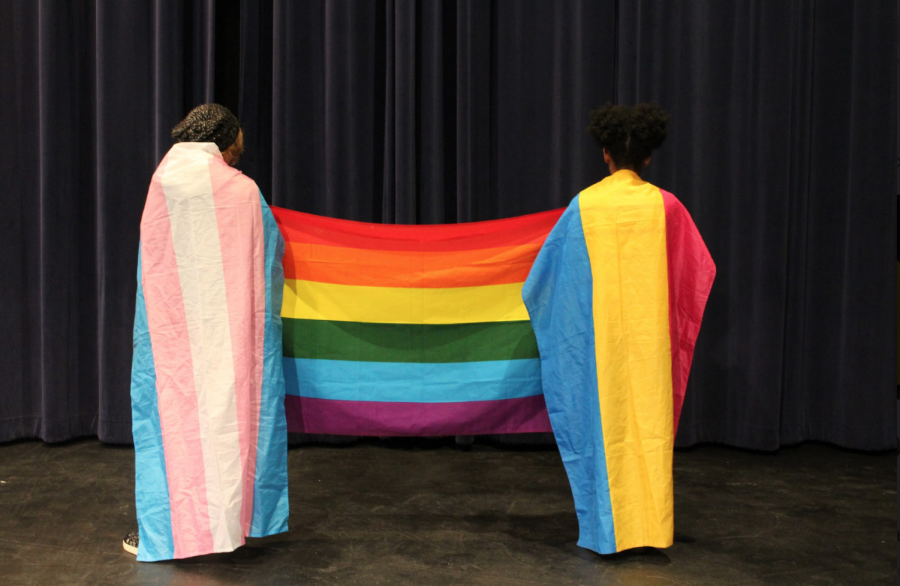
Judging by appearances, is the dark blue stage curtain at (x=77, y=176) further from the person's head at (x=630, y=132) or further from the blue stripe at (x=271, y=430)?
the person's head at (x=630, y=132)

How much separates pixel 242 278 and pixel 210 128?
435 mm

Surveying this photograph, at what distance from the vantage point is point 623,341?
2.29 m

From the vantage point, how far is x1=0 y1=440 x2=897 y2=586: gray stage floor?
222cm

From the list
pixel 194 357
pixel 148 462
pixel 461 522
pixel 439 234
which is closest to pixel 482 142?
pixel 439 234

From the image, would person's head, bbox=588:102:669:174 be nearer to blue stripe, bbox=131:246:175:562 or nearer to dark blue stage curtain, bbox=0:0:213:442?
blue stripe, bbox=131:246:175:562

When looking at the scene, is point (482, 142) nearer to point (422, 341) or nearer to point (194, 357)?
point (422, 341)

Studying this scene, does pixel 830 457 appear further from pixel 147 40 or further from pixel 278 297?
pixel 147 40

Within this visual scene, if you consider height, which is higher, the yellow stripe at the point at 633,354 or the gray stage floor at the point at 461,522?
the yellow stripe at the point at 633,354

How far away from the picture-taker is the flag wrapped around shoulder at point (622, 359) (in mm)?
2273

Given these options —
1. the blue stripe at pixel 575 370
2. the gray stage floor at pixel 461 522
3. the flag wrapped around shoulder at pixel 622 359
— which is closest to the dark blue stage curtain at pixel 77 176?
the gray stage floor at pixel 461 522

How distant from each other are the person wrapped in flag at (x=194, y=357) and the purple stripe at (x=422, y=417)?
1.12 feet

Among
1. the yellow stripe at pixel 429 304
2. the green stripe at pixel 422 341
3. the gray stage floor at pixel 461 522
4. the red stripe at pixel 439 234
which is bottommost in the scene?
the gray stage floor at pixel 461 522

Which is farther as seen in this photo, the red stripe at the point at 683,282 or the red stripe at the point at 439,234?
the red stripe at the point at 439,234

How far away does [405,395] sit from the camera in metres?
2.61
